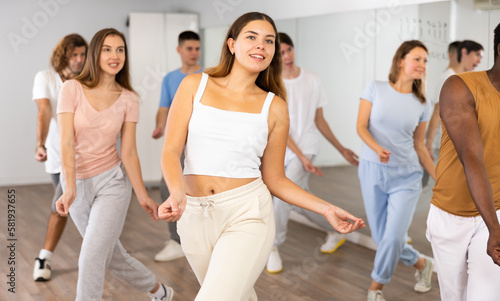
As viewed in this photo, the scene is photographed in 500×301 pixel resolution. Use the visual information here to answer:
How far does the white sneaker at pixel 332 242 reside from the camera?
182 inches

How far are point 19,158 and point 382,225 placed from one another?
554 centimetres

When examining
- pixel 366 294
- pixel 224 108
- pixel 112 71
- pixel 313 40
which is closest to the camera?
pixel 224 108

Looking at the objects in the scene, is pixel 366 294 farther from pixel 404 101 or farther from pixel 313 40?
pixel 313 40

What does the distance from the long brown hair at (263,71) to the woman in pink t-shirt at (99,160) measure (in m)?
0.86

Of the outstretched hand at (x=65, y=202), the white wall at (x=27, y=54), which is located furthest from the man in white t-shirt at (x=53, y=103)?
the white wall at (x=27, y=54)

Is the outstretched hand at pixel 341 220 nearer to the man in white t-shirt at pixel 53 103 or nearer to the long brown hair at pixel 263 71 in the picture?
the long brown hair at pixel 263 71

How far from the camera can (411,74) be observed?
3.57 meters

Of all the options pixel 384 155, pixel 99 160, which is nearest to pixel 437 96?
pixel 384 155

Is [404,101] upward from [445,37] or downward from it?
downward

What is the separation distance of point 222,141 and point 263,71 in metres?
0.41

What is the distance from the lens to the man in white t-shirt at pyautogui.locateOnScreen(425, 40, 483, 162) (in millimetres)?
3711

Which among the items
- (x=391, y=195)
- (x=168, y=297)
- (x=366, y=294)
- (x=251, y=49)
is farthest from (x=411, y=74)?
(x=168, y=297)

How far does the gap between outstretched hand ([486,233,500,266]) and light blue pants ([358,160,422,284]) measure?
1.48 meters

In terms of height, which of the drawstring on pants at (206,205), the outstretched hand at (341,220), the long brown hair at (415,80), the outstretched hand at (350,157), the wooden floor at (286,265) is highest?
the long brown hair at (415,80)
